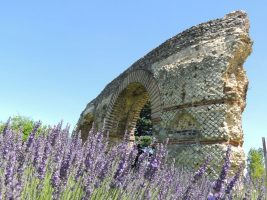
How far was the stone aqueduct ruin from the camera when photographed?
303 inches

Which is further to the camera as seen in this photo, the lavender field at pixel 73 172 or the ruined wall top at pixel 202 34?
the ruined wall top at pixel 202 34

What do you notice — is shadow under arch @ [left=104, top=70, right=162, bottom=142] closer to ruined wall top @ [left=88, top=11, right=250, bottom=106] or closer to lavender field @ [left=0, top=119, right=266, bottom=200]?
ruined wall top @ [left=88, top=11, right=250, bottom=106]

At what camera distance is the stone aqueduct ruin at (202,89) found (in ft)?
25.2

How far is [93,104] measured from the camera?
1552 centimetres

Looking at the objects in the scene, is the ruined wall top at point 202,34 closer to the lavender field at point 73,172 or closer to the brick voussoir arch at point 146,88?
the brick voussoir arch at point 146,88

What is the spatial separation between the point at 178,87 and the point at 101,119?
5275 mm

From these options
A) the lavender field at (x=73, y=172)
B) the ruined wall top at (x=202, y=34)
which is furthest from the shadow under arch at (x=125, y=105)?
the lavender field at (x=73, y=172)

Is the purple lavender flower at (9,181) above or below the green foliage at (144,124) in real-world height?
below

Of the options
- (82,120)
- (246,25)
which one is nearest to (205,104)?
(246,25)

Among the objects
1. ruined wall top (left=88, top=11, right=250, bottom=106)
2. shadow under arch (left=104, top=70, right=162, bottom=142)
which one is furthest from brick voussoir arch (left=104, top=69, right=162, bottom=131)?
ruined wall top (left=88, top=11, right=250, bottom=106)

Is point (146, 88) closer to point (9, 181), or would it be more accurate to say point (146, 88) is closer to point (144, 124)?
point (9, 181)

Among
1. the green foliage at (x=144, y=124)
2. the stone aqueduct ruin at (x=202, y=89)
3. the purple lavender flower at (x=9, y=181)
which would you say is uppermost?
the green foliage at (x=144, y=124)

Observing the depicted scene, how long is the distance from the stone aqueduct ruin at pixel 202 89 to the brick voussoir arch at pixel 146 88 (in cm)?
3

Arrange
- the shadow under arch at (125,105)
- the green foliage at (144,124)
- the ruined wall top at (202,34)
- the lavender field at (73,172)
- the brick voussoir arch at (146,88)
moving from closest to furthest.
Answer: the lavender field at (73,172)
the ruined wall top at (202,34)
the brick voussoir arch at (146,88)
the shadow under arch at (125,105)
the green foliage at (144,124)
